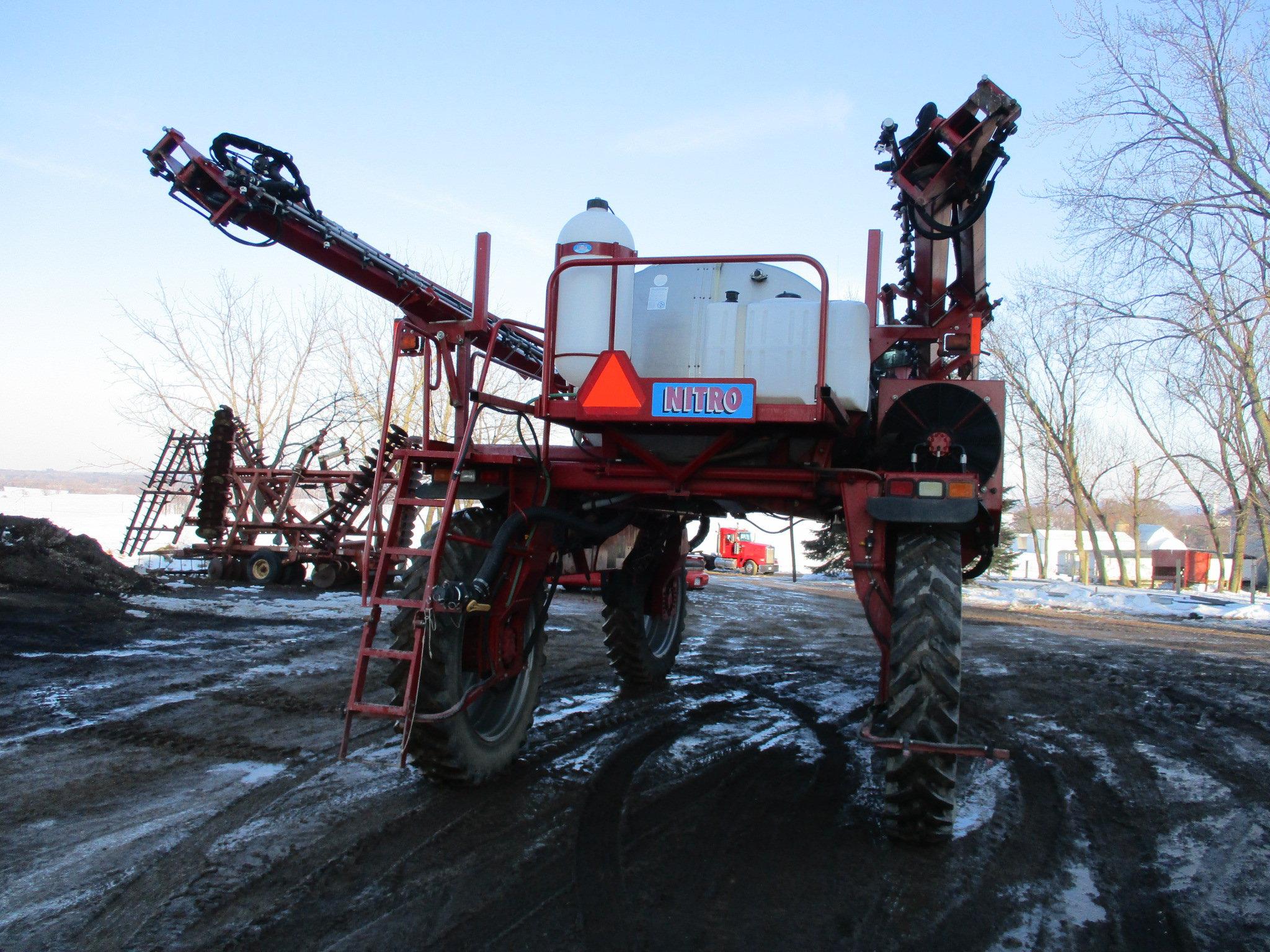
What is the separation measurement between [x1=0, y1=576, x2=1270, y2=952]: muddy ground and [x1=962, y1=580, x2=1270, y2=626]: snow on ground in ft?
46.9

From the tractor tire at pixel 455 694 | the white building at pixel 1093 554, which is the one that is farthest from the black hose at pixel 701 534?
the white building at pixel 1093 554

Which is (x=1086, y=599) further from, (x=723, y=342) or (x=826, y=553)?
(x=723, y=342)

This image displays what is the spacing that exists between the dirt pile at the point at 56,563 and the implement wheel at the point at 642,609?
8291 millimetres

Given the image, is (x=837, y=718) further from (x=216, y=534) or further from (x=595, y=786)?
(x=216, y=534)

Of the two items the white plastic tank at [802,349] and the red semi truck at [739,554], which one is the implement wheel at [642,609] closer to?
the white plastic tank at [802,349]

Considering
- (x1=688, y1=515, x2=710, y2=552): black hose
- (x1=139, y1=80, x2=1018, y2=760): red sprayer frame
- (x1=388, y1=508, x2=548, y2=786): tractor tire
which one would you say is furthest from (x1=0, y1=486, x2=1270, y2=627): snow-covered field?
(x1=388, y1=508, x2=548, y2=786): tractor tire

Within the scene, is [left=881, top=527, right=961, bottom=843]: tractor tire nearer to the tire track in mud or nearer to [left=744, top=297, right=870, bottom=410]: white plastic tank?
the tire track in mud

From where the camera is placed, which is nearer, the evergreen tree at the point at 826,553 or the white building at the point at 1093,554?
the evergreen tree at the point at 826,553

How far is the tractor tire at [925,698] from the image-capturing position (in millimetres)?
4125

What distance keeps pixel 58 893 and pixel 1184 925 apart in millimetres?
4286

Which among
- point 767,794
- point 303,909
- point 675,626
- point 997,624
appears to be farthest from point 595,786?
point 997,624

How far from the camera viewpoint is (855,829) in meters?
4.44

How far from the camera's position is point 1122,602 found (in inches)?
939

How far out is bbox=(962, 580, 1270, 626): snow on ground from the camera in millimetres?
20969
